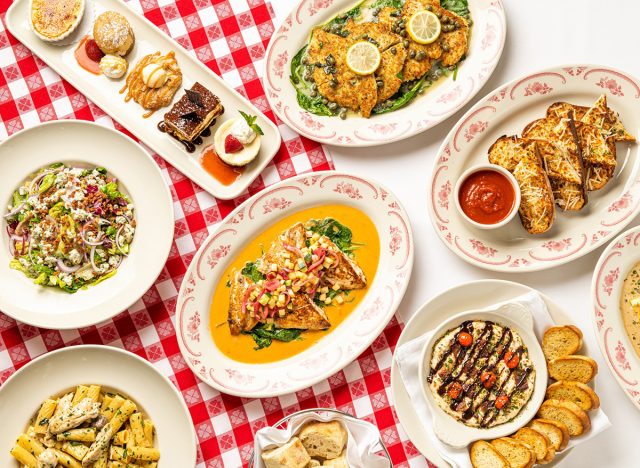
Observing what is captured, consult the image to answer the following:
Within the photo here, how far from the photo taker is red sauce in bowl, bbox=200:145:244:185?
18.0ft

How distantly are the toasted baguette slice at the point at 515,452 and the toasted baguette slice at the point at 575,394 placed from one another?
0.50m

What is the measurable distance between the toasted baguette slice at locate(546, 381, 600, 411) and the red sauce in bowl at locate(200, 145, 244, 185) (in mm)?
3130

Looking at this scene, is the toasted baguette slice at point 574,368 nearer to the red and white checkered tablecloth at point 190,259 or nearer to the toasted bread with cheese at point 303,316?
the red and white checkered tablecloth at point 190,259

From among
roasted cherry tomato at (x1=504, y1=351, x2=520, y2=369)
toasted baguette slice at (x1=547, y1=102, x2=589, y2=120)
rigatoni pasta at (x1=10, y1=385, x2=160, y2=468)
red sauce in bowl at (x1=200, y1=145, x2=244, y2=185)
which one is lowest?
roasted cherry tomato at (x1=504, y1=351, x2=520, y2=369)

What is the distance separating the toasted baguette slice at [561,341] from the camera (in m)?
5.17

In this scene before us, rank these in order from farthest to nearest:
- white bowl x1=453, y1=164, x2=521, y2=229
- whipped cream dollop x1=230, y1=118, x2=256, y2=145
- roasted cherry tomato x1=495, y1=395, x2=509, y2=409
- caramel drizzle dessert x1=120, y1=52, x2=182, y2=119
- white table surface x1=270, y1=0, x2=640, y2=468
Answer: white table surface x1=270, y1=0, x2=640, y2=468 → caramel drizzle dessert x1=120, y1=52, x2=182, y2=119 → whipped cream dollop x1=230, y1=118, x2=256, y2=145 → roasted cherry tomato x1=495, y1=395, x2=509, y2=409 → white bowl x1=453, y1=164, x2=521, y2=229

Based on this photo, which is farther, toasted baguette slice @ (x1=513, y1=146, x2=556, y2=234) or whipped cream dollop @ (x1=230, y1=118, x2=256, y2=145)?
whipped cream dollop @ (x1=230, y1=118, x2=256, y2=145)

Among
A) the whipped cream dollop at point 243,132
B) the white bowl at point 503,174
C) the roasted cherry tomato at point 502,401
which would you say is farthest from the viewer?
the whipped cream dollop at point 243,132

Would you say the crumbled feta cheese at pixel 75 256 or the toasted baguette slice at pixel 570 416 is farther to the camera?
the crumbled feta cheese at pixel 75 256

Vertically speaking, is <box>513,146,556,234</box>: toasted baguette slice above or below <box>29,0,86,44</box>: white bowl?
below

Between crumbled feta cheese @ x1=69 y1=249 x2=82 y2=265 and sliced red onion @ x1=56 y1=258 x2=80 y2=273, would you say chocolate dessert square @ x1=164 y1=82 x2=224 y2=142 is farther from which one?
sliced red onion @ x1=56 y1=258 x2=80 y2=273

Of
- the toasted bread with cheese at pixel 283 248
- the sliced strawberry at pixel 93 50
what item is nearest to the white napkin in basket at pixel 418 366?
the toasted bread with cheese at pixel 283 248

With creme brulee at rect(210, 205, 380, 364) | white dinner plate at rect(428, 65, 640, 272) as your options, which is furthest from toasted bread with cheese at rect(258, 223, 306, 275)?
white dinner plate at rect(428, 65, 640, 272)

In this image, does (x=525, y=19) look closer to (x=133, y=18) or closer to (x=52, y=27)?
(x=133, y=18)
